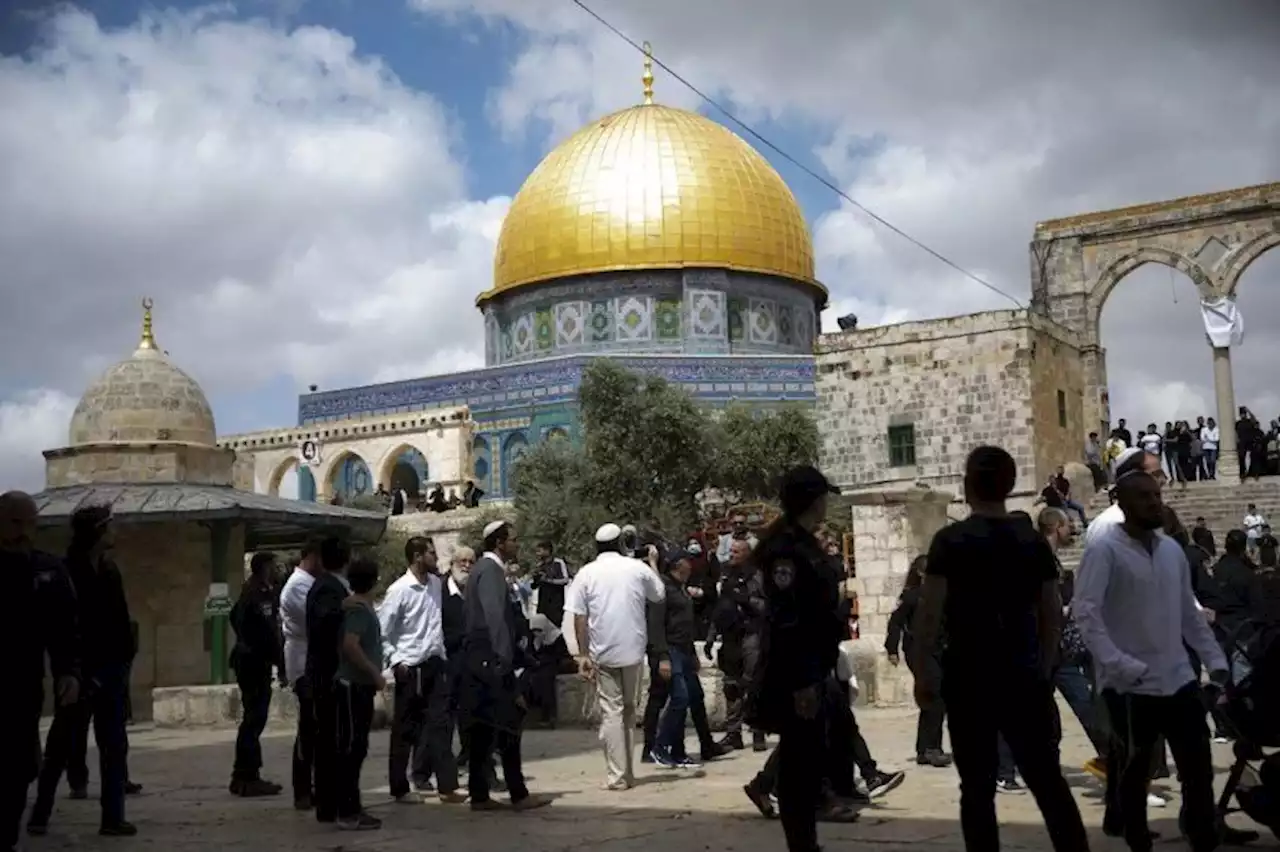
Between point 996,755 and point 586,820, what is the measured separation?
2.51 meters

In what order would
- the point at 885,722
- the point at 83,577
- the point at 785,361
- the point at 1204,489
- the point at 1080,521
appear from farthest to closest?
the point at 785,361 < the point at 1204,489 < the point at 1080,521 < the point at 885,722 < the point at 83,577

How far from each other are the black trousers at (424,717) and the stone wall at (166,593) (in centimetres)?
897

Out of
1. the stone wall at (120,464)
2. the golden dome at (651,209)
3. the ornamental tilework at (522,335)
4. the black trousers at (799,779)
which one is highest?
the golden dome at (651,209)

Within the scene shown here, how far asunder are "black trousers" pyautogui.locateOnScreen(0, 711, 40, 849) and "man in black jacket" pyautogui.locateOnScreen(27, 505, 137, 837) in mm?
1109

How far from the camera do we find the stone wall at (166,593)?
599 inches

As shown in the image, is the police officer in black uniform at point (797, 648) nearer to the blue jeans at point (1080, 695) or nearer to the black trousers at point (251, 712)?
the blue jeans at point (1080, 695)

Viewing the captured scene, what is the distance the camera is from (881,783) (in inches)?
255

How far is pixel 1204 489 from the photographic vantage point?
21969 millimetres

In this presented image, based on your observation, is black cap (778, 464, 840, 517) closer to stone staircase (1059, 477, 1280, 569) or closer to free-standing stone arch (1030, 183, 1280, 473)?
stone staircase (1059, 477, 1280, 569)

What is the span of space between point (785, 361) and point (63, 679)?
30154 mm

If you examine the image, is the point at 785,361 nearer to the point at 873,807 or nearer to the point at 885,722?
the point at 885,722

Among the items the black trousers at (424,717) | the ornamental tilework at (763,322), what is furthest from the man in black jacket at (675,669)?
the ornamental tilework at (763,322)

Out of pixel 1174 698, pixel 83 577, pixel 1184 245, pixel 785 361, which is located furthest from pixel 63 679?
pixel 785 361

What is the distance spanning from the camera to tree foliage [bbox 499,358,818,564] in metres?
25.2
